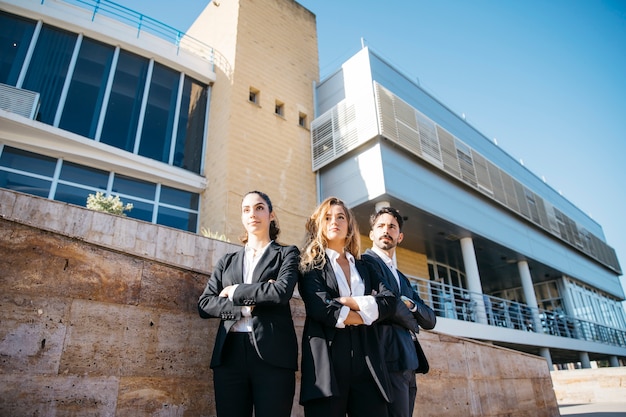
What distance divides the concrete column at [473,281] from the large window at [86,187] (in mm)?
9316

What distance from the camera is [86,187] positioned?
10102 millimetres

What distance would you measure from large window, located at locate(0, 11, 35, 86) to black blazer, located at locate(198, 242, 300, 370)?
10755 millimetres

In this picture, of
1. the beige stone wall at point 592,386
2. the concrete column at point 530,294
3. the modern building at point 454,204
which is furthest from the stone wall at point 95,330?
the concrete column at point 530,294

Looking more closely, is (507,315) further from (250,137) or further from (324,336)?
(324,336)

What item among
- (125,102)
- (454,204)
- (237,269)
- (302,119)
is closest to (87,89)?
(125,102)

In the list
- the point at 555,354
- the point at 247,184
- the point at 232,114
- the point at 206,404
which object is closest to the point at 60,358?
the point at 206,404

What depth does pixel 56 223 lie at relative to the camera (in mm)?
5289

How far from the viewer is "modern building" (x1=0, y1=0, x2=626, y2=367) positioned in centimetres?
1023

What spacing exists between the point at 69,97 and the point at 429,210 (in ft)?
35.7

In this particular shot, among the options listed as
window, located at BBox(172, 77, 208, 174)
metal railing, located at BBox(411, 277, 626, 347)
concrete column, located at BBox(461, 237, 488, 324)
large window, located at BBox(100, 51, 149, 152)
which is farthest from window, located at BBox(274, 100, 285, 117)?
concrete column, located at BBox(461, 237, 488, 324)

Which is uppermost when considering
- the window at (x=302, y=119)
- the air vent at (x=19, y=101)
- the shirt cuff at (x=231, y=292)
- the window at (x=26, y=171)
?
the window at (x=302, y=119)

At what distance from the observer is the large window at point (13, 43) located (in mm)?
9819

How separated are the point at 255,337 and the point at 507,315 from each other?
13.3m

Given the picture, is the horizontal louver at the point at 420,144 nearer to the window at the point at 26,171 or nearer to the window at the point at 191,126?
A: the window at the point at 191,126
